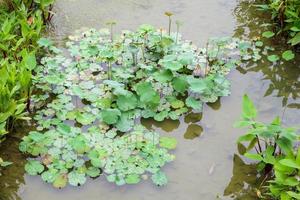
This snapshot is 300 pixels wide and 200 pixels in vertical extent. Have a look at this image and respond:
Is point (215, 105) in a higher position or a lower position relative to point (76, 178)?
higher

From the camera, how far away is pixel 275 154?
3.88 meters

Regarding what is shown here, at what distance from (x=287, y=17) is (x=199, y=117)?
5.62 ft

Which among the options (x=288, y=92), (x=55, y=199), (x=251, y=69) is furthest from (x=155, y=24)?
(x=55, y=199)

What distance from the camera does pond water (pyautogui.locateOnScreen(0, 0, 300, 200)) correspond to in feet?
12.1

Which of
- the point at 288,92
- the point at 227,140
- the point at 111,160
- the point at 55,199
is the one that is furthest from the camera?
the point at 288,92

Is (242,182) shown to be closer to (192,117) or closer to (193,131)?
(193,131)

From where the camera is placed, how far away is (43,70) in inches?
188

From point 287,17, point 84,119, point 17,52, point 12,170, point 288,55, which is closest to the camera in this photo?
point 12,170

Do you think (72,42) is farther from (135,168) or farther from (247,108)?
(247,108)

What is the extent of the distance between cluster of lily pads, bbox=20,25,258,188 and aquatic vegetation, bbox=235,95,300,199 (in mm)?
708

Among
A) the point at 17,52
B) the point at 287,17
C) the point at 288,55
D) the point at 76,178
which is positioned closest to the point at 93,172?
the point at 76,178

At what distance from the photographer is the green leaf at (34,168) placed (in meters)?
3.77

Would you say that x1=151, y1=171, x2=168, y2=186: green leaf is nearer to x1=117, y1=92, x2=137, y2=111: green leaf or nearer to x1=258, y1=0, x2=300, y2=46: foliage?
x1=117, y1=92, x2=137, y2=111: green leaf

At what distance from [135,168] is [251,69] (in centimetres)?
192
